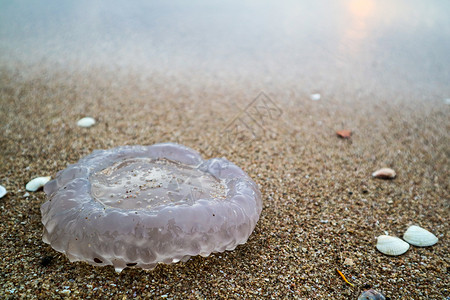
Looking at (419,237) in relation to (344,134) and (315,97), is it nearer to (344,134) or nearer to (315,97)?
(344,134)

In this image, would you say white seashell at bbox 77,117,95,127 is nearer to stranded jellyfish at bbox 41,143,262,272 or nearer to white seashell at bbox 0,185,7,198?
white seashell at bbox 0,185,7,198

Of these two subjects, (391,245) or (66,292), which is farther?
(391,245)

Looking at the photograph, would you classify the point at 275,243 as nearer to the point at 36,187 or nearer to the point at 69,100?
the point at 36,187

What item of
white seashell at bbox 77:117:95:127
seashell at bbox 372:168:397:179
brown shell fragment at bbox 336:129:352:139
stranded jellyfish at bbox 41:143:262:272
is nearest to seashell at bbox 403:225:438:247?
seashell at bbox 372:168:397:179

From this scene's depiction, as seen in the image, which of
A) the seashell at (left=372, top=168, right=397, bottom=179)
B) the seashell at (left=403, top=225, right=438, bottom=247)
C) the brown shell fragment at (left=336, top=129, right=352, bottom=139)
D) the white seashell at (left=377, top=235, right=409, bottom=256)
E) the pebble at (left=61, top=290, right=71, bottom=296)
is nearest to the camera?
the pebble at (left=61, top=290, right=71, bottom=296)

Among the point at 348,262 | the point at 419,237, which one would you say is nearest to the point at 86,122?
the point at 348,262

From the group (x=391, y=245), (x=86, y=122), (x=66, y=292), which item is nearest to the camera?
(x=66, y=292)

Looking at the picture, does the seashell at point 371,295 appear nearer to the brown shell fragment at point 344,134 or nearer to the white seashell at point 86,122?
→ the brown shell fragment at point 344,134
